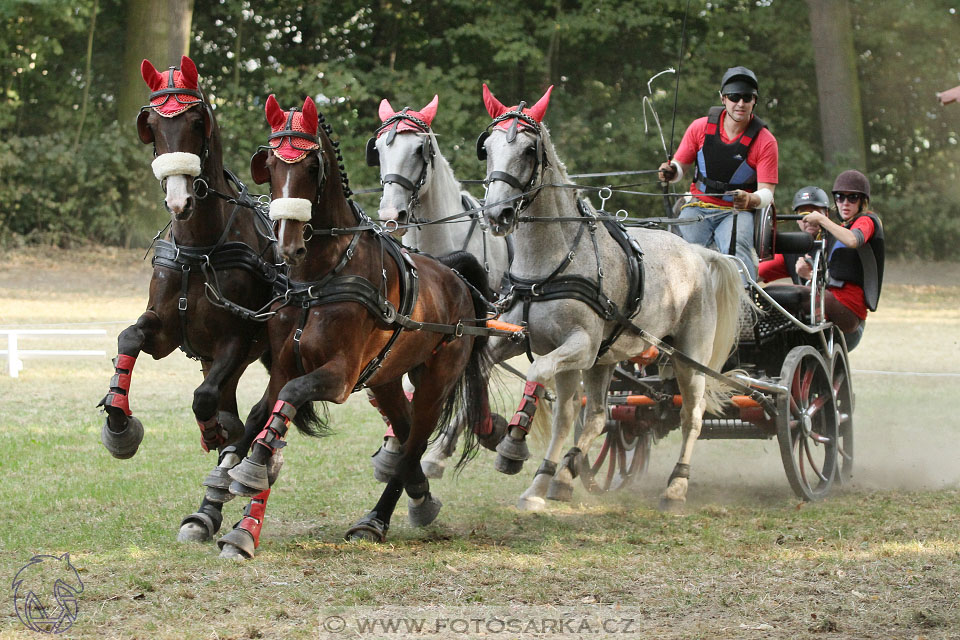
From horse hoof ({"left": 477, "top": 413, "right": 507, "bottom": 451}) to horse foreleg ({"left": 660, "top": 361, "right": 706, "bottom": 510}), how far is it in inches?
47.4

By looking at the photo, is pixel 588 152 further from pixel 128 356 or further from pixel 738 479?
pixel 128 356

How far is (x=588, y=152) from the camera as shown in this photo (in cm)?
2111

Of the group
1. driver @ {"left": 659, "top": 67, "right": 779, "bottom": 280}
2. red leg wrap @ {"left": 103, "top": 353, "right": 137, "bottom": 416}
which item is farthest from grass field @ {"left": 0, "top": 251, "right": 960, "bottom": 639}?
driver @ {"left": 659, "top": 67, "right": 779, "bottom": 280}

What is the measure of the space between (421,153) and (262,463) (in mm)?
2445

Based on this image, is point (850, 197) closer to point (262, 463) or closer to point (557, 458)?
point (557, 458)

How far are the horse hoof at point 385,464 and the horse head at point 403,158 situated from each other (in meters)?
1.26

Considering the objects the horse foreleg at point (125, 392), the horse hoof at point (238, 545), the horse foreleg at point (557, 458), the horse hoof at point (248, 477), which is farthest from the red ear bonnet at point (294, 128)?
the horse foreleg at point (557, 458)

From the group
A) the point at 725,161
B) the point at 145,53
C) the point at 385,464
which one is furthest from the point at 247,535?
the point at 145,53

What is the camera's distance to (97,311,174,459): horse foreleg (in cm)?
519

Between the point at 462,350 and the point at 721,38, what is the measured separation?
58.8ft

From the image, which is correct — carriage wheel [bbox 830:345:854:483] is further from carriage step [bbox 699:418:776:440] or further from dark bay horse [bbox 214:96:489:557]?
dark bay horse [bbox 214:96:489:557]

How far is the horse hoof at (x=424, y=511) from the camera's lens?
6.05m

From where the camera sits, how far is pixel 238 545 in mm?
5023

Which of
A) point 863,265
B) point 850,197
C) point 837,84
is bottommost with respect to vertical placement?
point 863,265
